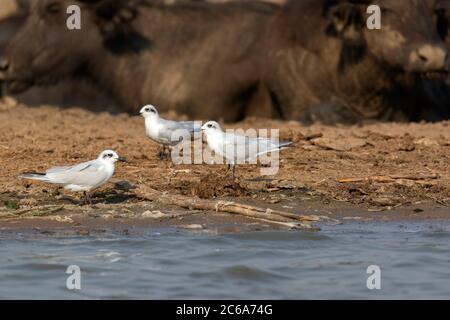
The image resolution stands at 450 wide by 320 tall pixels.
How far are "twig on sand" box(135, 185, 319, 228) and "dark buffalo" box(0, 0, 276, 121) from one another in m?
4.20

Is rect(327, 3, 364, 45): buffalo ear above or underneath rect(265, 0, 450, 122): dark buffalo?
above

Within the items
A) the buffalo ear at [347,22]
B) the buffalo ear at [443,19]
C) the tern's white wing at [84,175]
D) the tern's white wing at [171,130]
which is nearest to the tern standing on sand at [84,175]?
the tern's white wing at [84,175]

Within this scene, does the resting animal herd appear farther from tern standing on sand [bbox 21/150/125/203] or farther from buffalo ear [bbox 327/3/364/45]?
tern standing on sand [bbox 21/150/125/203]

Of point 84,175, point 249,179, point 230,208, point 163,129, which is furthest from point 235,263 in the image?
point 163,129

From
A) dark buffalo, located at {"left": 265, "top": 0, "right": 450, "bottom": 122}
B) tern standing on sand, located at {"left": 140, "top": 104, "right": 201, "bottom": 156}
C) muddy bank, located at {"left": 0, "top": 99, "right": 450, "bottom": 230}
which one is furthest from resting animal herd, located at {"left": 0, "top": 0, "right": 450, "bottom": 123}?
tern standing on sand, located at {"left": 140, "top": 104, "right": 201, "bottom": 156}

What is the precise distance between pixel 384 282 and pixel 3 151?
4456mm

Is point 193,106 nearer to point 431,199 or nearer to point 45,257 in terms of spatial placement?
point 431,199

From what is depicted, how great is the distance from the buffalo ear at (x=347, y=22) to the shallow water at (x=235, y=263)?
14.1 ft

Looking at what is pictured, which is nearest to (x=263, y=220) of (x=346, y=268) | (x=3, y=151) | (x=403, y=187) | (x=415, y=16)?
(x=346, y=268)

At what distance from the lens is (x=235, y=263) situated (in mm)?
9180

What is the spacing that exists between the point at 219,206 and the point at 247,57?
184 inches

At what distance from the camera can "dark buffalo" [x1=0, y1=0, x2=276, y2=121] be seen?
47.0ft

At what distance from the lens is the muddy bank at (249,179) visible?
32.4 feet

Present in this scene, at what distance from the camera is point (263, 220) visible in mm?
9734
